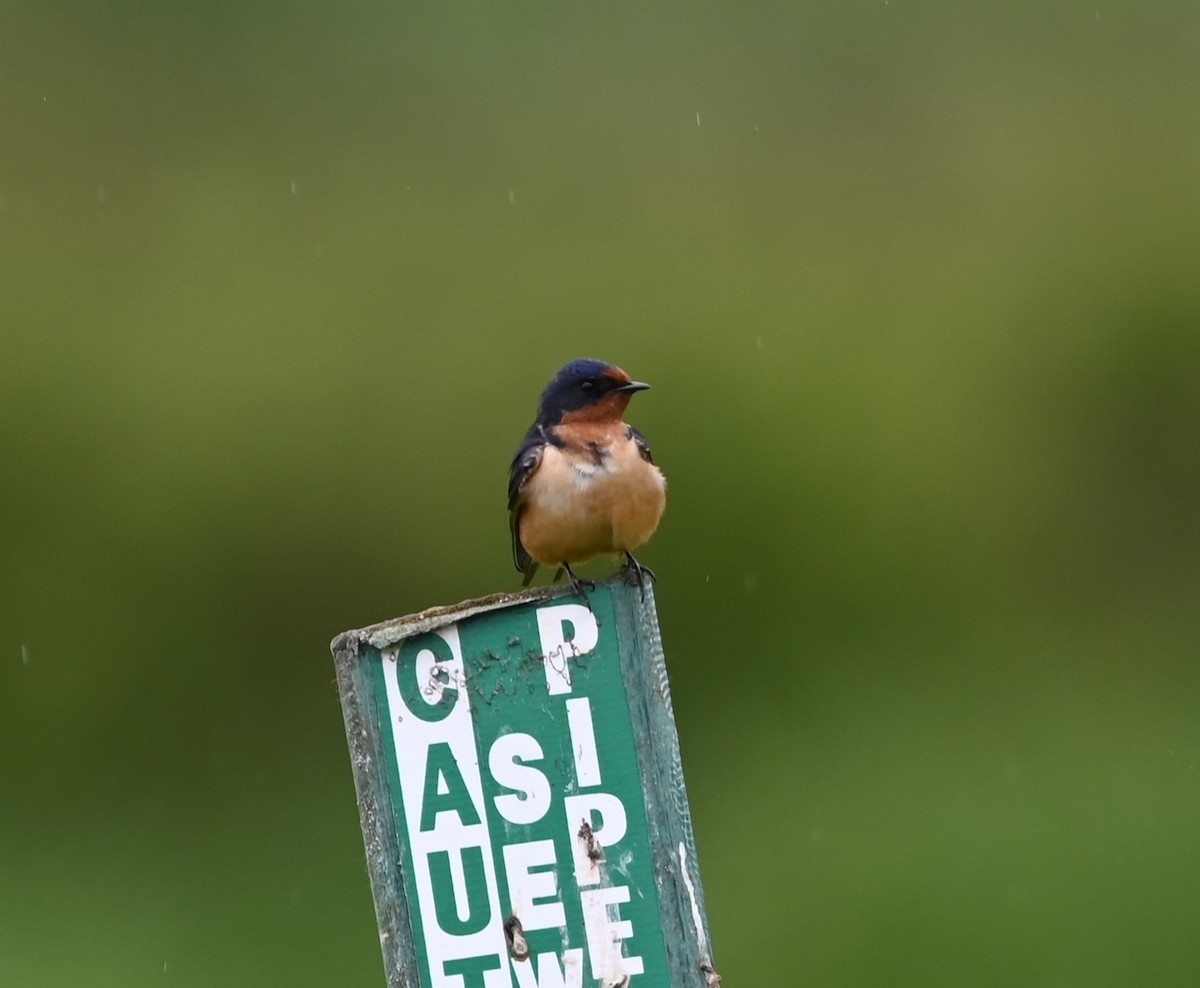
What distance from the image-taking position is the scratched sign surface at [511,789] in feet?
11.2

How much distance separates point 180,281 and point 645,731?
6.37 m

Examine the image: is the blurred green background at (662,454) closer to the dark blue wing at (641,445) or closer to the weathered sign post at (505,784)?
the dark blue wing at (641,445)

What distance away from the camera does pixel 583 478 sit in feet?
15.6

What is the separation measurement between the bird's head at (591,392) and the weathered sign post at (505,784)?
159cm

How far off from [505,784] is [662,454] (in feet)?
17.8

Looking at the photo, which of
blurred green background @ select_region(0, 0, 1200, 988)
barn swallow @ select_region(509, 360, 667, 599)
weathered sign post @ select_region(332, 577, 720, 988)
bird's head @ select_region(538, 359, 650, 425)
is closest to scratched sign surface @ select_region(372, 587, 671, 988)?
weathered sign post @ select_region(332, 577, 720, 988)

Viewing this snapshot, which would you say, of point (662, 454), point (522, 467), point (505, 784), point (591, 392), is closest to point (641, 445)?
point (591, 392)

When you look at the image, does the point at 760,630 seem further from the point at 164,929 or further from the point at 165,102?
the point at 165,102

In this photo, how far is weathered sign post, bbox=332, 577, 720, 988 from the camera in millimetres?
3422

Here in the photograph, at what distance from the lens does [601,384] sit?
198 inches

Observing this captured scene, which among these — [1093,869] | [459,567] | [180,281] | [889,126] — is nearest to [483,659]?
[1093,869]

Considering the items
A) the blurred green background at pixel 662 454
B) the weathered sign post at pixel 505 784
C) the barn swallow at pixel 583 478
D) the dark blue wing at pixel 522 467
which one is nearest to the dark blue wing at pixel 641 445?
the barn swallow at pixel 583 478

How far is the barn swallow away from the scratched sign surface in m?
1.10

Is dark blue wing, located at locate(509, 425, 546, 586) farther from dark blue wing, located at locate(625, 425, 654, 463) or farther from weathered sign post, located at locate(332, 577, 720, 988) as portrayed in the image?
weathered sign post, located at locate(332, 577, 720, 988)
